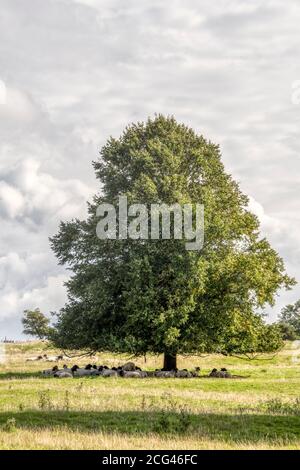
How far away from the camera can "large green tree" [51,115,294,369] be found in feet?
153

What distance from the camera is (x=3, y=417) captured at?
23.6 m

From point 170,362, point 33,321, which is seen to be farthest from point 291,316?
point 170,362

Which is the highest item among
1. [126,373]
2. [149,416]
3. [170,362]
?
[170,362]

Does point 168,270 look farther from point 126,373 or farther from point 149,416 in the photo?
point 149,416

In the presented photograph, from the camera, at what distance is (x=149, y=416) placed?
23.6 meters

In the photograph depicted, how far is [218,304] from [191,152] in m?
12.7

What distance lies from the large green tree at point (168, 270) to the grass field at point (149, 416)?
8965mm

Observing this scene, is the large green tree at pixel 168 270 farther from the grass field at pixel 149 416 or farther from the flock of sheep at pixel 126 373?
the grass field at pixel 149 416

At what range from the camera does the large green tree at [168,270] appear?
46531 millimetres

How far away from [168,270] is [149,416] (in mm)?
23985

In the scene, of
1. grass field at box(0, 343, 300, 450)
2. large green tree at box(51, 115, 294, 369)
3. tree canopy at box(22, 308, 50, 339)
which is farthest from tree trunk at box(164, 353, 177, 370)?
tree canopy at box(22, 308, 50, 339)

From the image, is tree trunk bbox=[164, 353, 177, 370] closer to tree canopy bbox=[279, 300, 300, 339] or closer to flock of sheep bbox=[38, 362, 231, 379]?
flock of sheep bbox=[38, 362, 231, 379]

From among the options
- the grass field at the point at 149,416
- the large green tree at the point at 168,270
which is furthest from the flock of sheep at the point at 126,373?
the grass field at the point at 149,416

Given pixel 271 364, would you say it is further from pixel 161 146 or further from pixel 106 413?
pixel 106 413
